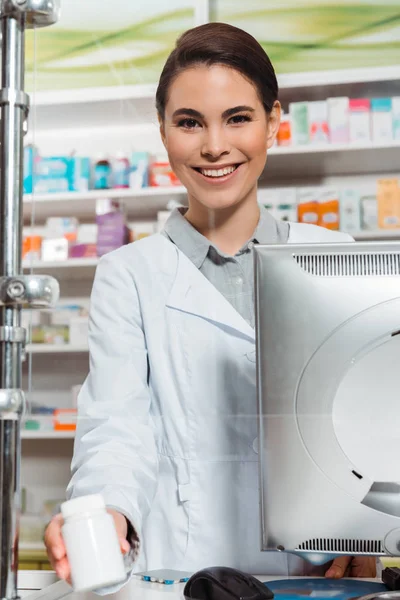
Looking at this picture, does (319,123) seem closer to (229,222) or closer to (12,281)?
(229,222)

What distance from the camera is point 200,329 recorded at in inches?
44.1

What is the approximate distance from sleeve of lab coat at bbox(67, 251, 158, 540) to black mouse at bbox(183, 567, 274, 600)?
0.12 meters

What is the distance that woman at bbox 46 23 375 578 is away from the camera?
107 cm

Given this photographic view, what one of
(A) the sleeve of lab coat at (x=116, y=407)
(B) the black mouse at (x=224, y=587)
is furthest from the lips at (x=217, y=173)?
(B) the black mouse at (x=224, y=587)

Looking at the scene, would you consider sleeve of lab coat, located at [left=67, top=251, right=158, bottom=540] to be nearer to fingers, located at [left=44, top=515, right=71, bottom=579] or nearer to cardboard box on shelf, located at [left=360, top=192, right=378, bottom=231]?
fingers, located at [left=44, top=515, right=71, bottom=579]

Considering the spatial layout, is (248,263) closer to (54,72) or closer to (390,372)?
(390,372)

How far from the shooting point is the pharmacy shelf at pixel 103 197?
4.85 ft

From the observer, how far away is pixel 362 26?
4.67 feet

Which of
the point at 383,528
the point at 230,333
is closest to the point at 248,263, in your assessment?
the point at 230,333

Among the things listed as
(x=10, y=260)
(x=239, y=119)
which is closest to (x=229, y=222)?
(x=239, y=119)

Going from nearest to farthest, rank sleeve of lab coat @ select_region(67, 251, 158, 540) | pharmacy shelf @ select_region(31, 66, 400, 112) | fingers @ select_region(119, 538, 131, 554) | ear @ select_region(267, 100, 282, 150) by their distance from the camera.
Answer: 1. fingers @ select_region(119, 538, 131, 554)
2. sleeve of lab coat @ select_region(67, 251, 158, 540)
3. ear @ select_region(267, 100, 282, 150)
4. pharmacy shelf @ select_region(31, 66, 400, 112)

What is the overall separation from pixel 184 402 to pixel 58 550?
468mm

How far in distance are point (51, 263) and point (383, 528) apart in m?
0.93

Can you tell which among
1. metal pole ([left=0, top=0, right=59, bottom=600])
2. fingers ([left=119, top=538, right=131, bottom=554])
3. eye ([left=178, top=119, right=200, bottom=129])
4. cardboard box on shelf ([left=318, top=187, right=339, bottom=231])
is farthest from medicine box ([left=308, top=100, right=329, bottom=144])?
fingers ([left=119, top=538, right=131, bottom=554])
